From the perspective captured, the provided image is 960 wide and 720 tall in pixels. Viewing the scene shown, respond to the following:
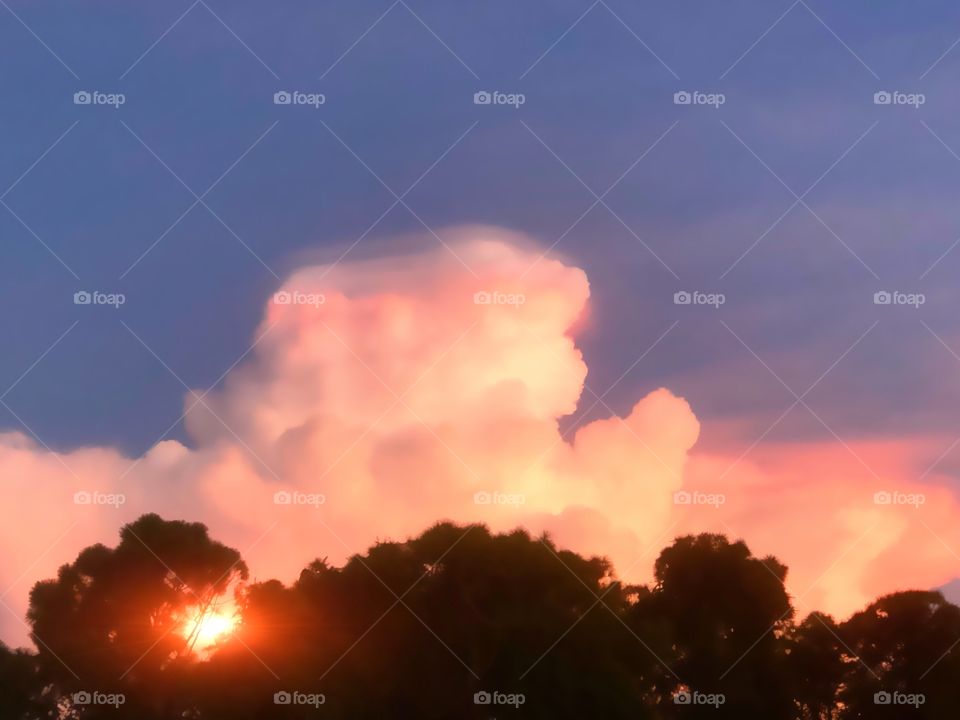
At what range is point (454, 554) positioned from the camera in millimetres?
37469

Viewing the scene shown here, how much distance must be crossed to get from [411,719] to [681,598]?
12075mm

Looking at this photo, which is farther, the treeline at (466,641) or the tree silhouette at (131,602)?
the tree silhouette at (131,602)

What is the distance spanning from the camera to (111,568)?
4022cm

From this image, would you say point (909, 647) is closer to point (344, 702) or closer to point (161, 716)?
point (344, 702)

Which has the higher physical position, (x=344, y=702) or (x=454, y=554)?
(x=454, y=554)

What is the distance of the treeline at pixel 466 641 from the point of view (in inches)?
1416

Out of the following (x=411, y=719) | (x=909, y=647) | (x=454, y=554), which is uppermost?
(x=454, y=554)

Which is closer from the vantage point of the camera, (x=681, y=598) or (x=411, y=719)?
(x=411, y=719)

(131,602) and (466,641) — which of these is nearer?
(466,641)

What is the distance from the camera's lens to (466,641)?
36.6m

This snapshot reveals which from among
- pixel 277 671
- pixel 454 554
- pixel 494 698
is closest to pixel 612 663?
pixel 494 698

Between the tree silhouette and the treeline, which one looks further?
the tree silhouette

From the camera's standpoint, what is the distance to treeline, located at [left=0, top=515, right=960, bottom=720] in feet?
118

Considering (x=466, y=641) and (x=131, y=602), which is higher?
(x=131, y=602)
